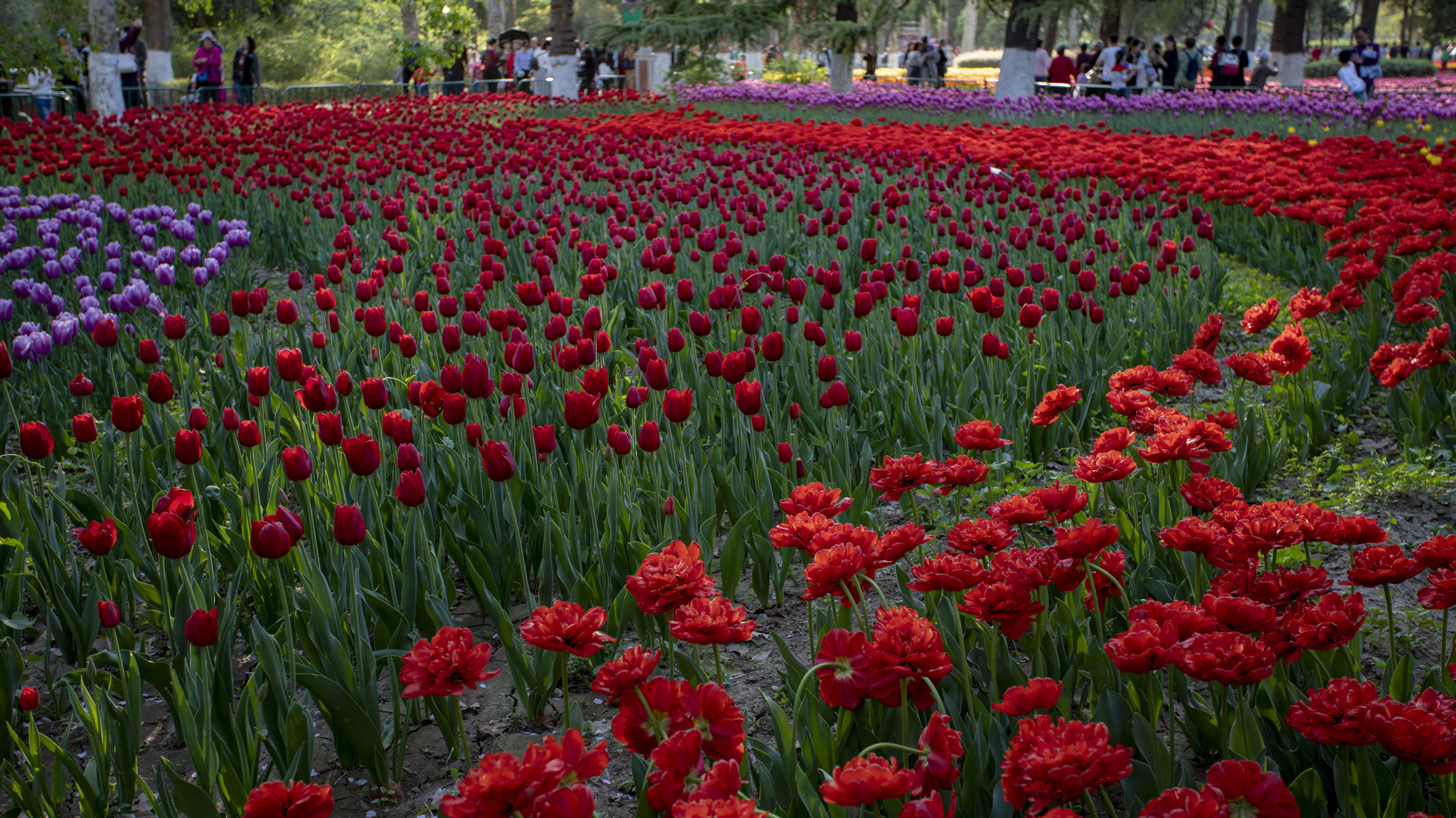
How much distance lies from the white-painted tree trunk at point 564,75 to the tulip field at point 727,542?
14.9 metres

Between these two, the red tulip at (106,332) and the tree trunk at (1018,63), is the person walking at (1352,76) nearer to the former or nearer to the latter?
the tree trunk at (1018,63)

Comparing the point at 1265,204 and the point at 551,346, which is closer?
the point at 551,346

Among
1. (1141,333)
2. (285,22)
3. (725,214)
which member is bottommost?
(1141,333)

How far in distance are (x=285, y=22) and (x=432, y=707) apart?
36.3 meters

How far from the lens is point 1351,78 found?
58.6ft

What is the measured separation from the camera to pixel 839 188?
8.73 meters

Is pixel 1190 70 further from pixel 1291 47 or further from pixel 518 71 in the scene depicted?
pixel 518 71

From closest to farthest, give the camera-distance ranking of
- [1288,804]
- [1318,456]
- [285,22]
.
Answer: [1288,804] < [1318,456] < [285,22]

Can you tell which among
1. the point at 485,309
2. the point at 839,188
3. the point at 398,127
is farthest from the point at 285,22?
the point at 485,309

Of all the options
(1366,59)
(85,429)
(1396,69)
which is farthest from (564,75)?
(1396,69)

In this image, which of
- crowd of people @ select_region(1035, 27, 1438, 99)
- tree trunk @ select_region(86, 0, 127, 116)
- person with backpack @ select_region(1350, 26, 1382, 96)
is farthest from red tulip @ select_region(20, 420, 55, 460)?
person with backpack @ select_region(1350, 26, 1382, 96)

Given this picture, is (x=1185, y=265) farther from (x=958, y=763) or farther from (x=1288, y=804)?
(x=1288, y=804)

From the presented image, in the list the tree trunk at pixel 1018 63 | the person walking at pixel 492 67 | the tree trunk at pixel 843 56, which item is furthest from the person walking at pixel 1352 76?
the person walking at pixel 492 67

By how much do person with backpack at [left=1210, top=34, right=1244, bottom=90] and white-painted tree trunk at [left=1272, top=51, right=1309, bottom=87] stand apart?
4.47 feet
